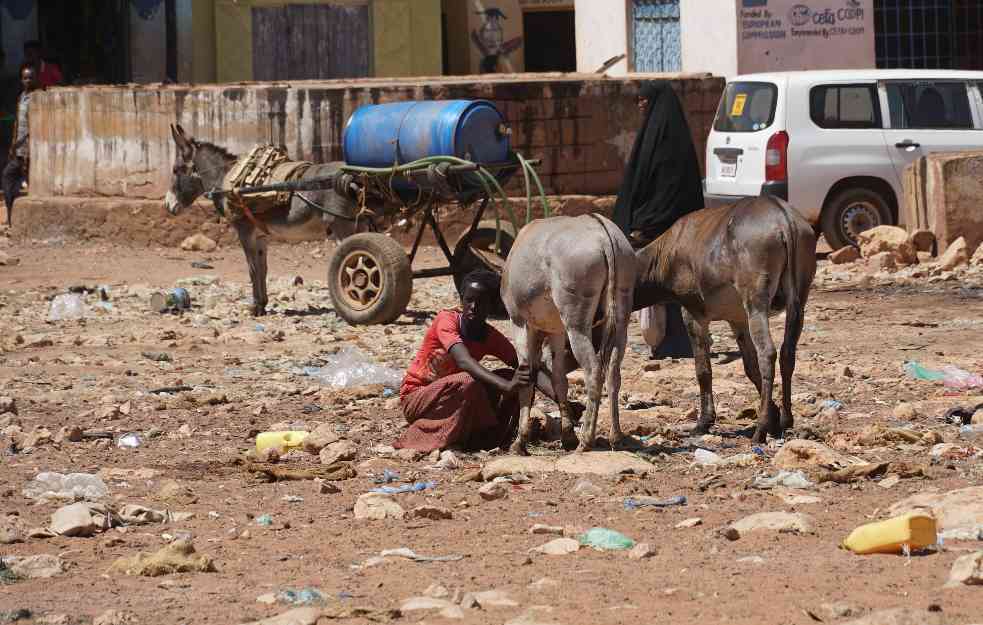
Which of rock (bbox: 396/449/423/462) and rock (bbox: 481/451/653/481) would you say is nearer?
rock (bbox: 481/451/653/481)

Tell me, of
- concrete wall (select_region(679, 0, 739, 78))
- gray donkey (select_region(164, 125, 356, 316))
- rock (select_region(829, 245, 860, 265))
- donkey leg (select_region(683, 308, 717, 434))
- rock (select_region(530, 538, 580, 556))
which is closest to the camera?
rock (select_region(530, 538, 580, 556))

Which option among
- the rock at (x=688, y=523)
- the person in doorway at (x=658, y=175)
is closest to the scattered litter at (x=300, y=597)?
the rock at (x=688, y=523)

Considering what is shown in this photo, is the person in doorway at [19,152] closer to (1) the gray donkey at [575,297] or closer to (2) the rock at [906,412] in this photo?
(1) the gray donkey at [575,297]

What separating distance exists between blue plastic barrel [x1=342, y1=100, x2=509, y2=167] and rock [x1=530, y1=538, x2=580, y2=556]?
20.5 feet

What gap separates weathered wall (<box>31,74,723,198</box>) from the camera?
55.3ft

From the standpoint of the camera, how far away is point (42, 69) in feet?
67.0

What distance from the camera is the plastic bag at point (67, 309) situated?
44.3 ft

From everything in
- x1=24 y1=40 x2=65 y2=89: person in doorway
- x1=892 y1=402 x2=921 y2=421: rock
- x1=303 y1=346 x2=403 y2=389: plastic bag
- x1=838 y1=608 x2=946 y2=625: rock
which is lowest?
x1=838 y1=608 x2=946 y2=625: rock

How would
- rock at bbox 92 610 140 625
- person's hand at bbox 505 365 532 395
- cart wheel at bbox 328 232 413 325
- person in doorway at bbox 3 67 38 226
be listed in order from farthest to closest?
person in doorway at bbox 3 67 38 226
cart wheel at bbox 328 232 413 325
person's hand at bbox 505 365 532 395
rock at bbox 92 610 140 625

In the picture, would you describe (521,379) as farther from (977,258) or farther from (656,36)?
(656,36)

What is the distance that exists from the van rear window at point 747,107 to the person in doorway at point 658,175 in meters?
6.08

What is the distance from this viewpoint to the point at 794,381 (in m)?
9.84

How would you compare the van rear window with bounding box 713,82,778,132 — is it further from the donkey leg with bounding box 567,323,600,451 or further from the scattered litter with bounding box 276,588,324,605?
the scattered litter with bounding box 276,588,324,605

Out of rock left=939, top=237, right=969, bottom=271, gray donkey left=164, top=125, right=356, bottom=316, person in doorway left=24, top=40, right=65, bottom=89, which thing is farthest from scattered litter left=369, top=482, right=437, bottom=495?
person in doorway left=24, top=40, right=65, bottom=89
